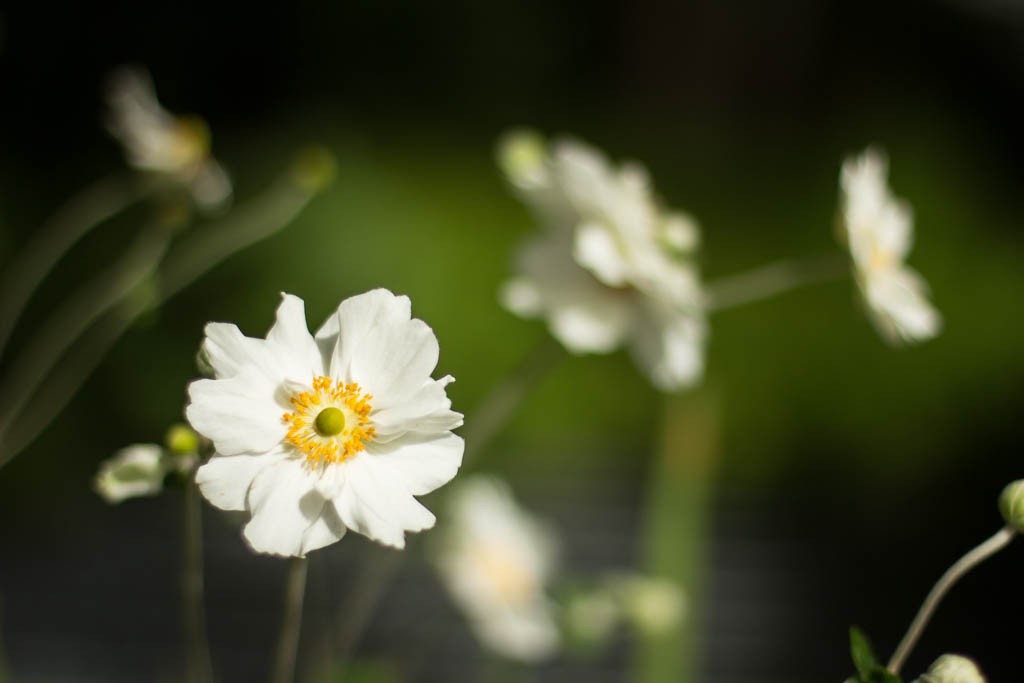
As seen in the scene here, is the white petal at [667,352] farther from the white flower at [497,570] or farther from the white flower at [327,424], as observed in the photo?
the white flower at [497,570]

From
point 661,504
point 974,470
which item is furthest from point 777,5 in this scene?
point 661,504

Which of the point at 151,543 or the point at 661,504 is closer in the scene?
the point at 661,504

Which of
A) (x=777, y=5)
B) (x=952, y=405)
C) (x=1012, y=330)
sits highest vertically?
(x=777, y=5)

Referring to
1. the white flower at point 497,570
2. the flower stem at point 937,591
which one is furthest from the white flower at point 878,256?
the white flower at point 497,570

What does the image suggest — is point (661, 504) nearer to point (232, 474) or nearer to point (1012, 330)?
point (232, 474)

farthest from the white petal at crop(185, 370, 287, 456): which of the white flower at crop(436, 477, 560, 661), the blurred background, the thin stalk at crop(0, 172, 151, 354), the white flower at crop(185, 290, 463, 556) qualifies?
the thin stalk at crop(0, 172, 151, 354)

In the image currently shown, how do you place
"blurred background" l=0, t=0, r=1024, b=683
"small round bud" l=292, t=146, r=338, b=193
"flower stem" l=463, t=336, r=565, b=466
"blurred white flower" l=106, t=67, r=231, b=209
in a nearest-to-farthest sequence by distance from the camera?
"flower stem" l=463, t=336, r=565, b=466
"small round bud" l=292, t=146, r=338, b=193
"blurred white flower" l=106, t=67, r=231, b=209
"blurred background" l=0, t=0, r=1024, b=683

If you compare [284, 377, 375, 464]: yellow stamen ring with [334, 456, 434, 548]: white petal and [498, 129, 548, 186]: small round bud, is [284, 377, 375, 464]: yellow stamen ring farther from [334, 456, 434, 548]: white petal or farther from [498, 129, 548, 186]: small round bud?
[498, 129, 548, 186]: small round bud
